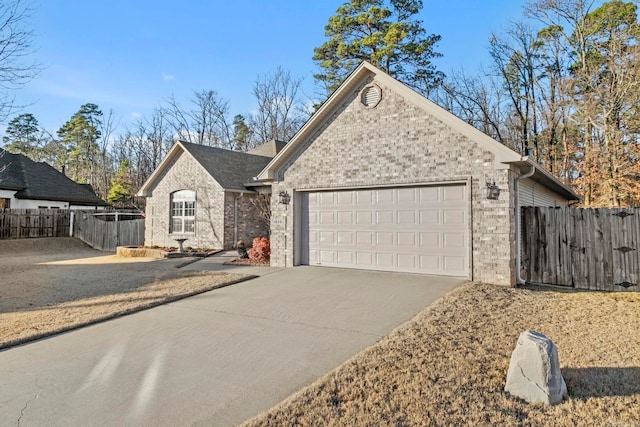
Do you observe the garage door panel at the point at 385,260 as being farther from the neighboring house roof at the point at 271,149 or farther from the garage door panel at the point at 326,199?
the neighboring house roof at the point at 271,149

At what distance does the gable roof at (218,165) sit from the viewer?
17.3 metres

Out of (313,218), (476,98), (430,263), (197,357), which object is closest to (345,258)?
(313,218)

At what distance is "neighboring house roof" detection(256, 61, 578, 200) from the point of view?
873cm

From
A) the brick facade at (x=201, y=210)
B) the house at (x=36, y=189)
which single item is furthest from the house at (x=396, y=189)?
the house at (x=36, y=189)

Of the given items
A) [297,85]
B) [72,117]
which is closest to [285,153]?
[297,85]

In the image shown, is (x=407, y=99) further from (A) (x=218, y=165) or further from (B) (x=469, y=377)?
(A) (x=218, y=165)

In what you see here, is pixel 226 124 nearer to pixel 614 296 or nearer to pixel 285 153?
pixel 285 153

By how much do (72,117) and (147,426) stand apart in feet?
170

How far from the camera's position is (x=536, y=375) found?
3.59 m

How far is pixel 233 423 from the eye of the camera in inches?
127

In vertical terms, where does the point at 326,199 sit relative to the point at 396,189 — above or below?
below

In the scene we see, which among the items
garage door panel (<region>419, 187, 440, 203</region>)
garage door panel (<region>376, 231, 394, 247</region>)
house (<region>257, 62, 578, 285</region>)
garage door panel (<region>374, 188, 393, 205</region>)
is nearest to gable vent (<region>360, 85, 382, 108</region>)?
house (<region>257, 62, 578, 285</region>)

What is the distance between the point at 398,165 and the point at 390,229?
1783 millimetres

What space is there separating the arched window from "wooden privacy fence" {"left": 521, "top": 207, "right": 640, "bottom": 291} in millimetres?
14003
